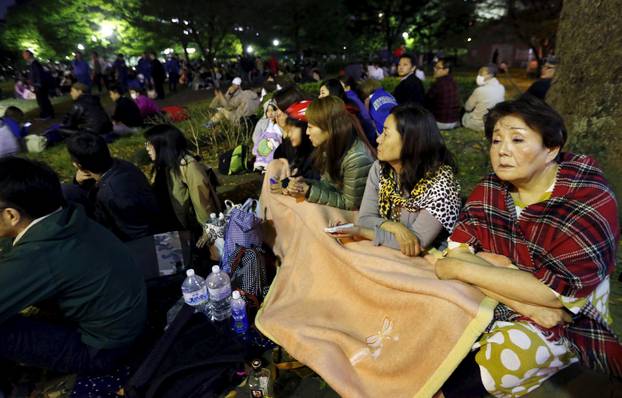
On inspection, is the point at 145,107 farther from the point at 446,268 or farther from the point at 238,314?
the point at 446,268

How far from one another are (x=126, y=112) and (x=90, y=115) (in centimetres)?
83

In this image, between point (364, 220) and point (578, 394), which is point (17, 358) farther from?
point (578, 394)

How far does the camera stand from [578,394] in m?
A: 2.23

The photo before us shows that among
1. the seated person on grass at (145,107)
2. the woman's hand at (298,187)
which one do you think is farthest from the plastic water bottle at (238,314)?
the seated person on grass at (145,107)

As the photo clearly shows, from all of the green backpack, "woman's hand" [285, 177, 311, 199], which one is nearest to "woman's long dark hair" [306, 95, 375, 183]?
"woman's hand" [285, 177, 311, 199]

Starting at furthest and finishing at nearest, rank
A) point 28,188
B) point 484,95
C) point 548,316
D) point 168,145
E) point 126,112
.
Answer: point 126,112 < point 484,95 < point 168,145 < point 28,188 < point 548,316

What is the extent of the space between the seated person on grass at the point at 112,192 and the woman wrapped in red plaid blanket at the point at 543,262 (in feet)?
10.1

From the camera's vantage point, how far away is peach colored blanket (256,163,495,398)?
79.7 inches

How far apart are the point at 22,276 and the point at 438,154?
8.94ft

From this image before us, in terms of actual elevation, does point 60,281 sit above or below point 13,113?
below

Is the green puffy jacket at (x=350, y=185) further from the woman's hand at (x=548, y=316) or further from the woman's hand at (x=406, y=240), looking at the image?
the woman's hand at (x=548, y=316)

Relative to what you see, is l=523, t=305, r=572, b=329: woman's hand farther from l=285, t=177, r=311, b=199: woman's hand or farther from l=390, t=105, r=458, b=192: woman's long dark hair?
l=285, t=177, r=311, b=199: woman's hand

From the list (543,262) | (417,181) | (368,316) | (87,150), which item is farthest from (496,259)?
(87,150)

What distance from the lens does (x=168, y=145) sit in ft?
13.0
